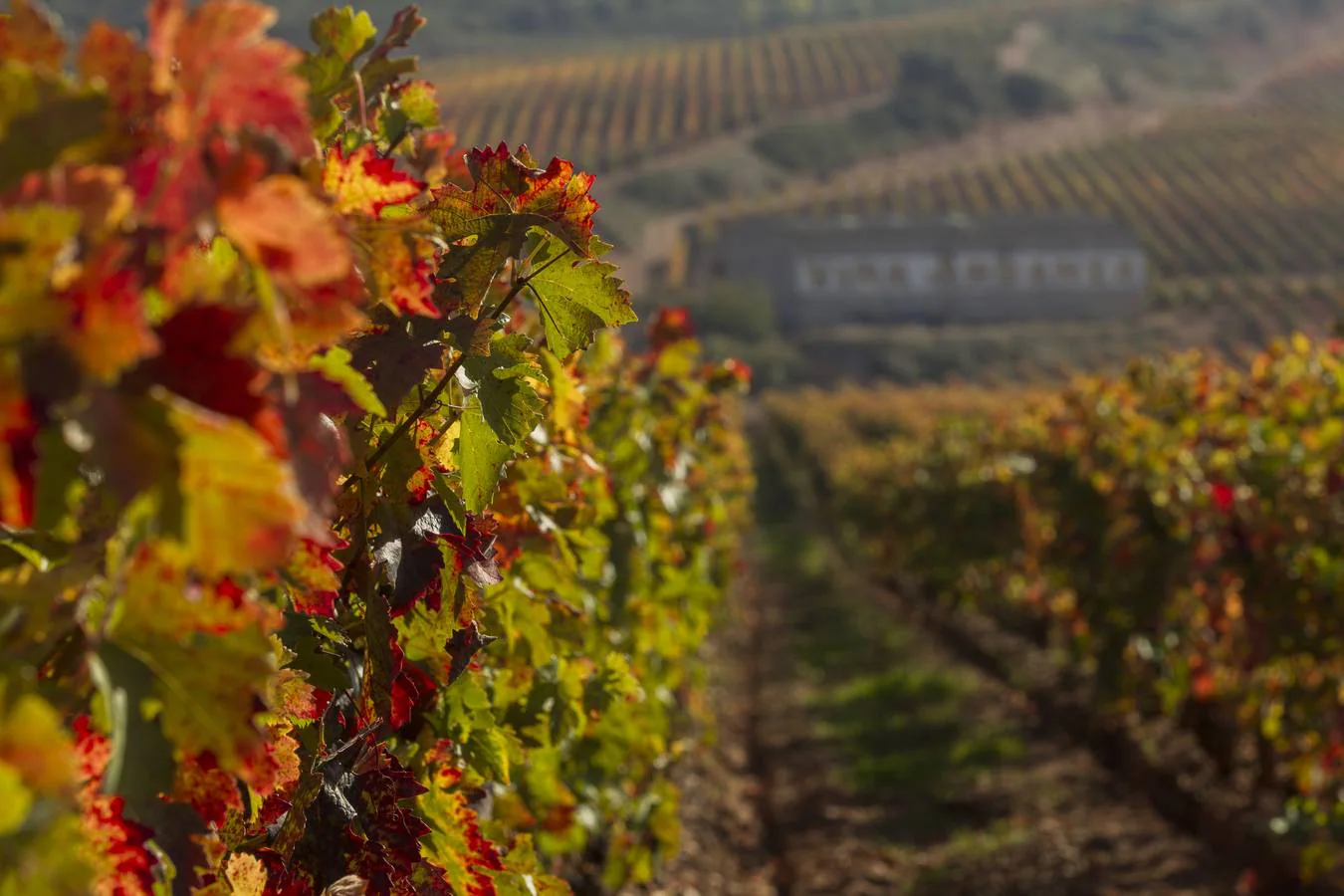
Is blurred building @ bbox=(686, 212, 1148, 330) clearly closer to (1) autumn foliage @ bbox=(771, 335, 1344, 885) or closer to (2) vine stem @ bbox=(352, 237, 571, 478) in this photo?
(1) autumn foliage @ bbox=(771, 335, 1344, 885)

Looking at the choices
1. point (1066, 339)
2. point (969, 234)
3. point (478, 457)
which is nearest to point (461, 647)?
point (478, 457)

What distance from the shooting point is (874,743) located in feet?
27.0

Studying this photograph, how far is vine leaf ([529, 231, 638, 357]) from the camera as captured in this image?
1.52m

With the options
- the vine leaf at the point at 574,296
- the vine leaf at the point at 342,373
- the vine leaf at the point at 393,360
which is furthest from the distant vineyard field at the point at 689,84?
the vine leaf at the point at 342,373

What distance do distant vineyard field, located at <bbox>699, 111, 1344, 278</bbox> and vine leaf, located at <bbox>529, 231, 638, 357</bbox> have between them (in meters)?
60.8

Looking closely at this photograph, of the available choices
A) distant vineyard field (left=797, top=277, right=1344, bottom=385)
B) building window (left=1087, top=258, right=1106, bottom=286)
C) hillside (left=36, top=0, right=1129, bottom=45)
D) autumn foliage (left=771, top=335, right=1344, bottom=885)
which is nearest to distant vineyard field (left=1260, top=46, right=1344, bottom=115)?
hillside (left=36, top=0, right=1129, bottom=45)

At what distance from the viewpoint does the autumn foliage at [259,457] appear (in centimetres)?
67

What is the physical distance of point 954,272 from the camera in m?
59.1

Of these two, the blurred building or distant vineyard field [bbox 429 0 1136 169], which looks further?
distant vineyard field [bbox 429 0 1136 169]

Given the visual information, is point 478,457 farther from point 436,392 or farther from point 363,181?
point 363,181

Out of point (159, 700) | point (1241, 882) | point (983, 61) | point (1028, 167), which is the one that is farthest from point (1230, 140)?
point (159, 700)

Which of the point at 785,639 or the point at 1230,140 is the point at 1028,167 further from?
the point at 785,639

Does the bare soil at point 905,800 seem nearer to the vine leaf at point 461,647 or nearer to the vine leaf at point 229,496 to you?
the vine leaf at point 461,647

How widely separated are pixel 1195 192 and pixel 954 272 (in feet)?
60.9
